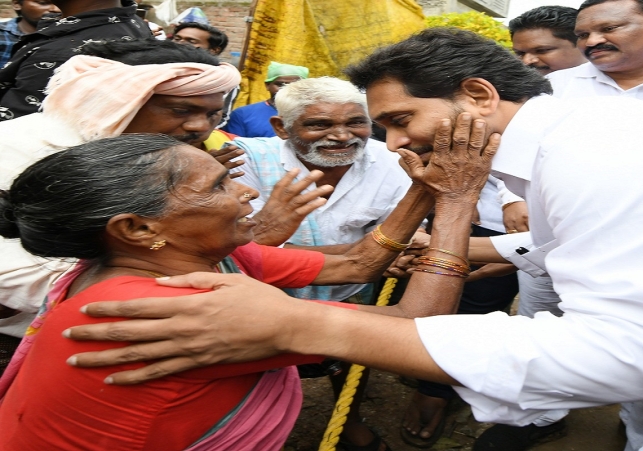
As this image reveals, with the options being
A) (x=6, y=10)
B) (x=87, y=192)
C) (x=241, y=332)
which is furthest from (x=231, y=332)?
(x=6, y=10)

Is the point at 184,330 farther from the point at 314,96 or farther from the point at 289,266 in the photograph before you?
the point at 314,96

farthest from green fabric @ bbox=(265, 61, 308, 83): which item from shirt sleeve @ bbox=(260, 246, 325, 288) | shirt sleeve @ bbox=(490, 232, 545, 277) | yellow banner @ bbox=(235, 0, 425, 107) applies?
shirt sleeve @ bbox=(260, 246, 325, 288)

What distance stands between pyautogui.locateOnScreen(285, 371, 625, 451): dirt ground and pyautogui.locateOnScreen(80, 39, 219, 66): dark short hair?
89.5 inches

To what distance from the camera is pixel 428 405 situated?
3398 mm

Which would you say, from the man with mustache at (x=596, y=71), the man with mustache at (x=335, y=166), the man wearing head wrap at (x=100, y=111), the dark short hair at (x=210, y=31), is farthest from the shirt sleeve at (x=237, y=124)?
the man with mustache at (x=596, y=71)

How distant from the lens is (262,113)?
4844 mm

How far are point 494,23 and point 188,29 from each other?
10.7ft

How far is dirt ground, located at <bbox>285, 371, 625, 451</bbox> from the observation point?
3344 mm

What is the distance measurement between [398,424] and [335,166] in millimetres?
1716

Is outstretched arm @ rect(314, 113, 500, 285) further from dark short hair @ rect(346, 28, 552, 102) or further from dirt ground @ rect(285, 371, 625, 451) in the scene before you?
dirt ground @ rect(285, 371, 625, 451)

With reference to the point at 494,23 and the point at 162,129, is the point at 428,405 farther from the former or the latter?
the point at 494,23

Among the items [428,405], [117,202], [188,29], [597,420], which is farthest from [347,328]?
[188,29]

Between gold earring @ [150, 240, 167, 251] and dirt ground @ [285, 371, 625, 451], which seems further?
dirt ground @ [285, 371, 625, 451]

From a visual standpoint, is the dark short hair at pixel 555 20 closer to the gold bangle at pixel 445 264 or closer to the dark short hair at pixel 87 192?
the gold bangle at pixel 445 264
